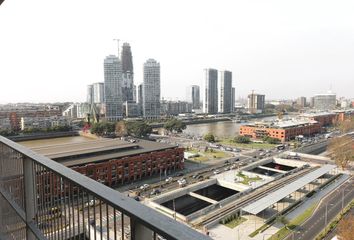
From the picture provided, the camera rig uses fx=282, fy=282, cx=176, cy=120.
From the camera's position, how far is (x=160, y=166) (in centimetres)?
1291

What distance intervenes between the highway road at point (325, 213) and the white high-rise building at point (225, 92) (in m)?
37.3

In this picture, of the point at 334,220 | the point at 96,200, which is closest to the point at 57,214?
the point at 96,200

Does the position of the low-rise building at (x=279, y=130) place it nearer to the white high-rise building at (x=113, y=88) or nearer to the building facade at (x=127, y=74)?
the white high-rise building at (x=113, y=88)

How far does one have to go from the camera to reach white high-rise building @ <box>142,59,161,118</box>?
135 feet

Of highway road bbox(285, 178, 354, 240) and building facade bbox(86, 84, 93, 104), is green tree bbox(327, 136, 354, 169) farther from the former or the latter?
building facade bbox(86, 84, 93, 104)

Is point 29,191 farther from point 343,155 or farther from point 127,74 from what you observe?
point 127,74

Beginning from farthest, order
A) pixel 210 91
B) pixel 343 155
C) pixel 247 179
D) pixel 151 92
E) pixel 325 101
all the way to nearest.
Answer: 1. pixel 325 101
2. pixel 210 91
3. pixel 151 92
4. pixel 343 155
5. pixel 247 179

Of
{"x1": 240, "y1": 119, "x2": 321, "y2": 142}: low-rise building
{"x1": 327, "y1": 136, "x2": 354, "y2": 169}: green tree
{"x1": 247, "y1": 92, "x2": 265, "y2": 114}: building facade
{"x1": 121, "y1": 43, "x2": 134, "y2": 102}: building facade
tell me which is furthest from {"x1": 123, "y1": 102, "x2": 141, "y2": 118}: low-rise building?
{"x1": 327, "y1": 136, "x2": 354, "y2": 169}: green tree

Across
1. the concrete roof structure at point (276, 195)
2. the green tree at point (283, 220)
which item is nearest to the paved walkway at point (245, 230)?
the green tree at point (283, 220)

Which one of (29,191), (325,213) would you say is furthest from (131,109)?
(29,191)

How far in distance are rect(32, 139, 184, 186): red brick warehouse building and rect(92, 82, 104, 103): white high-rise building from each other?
39.5 m

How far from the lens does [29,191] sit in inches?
49.1

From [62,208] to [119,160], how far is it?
34.6 ft

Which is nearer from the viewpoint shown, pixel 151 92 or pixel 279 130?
pixel 279 130
